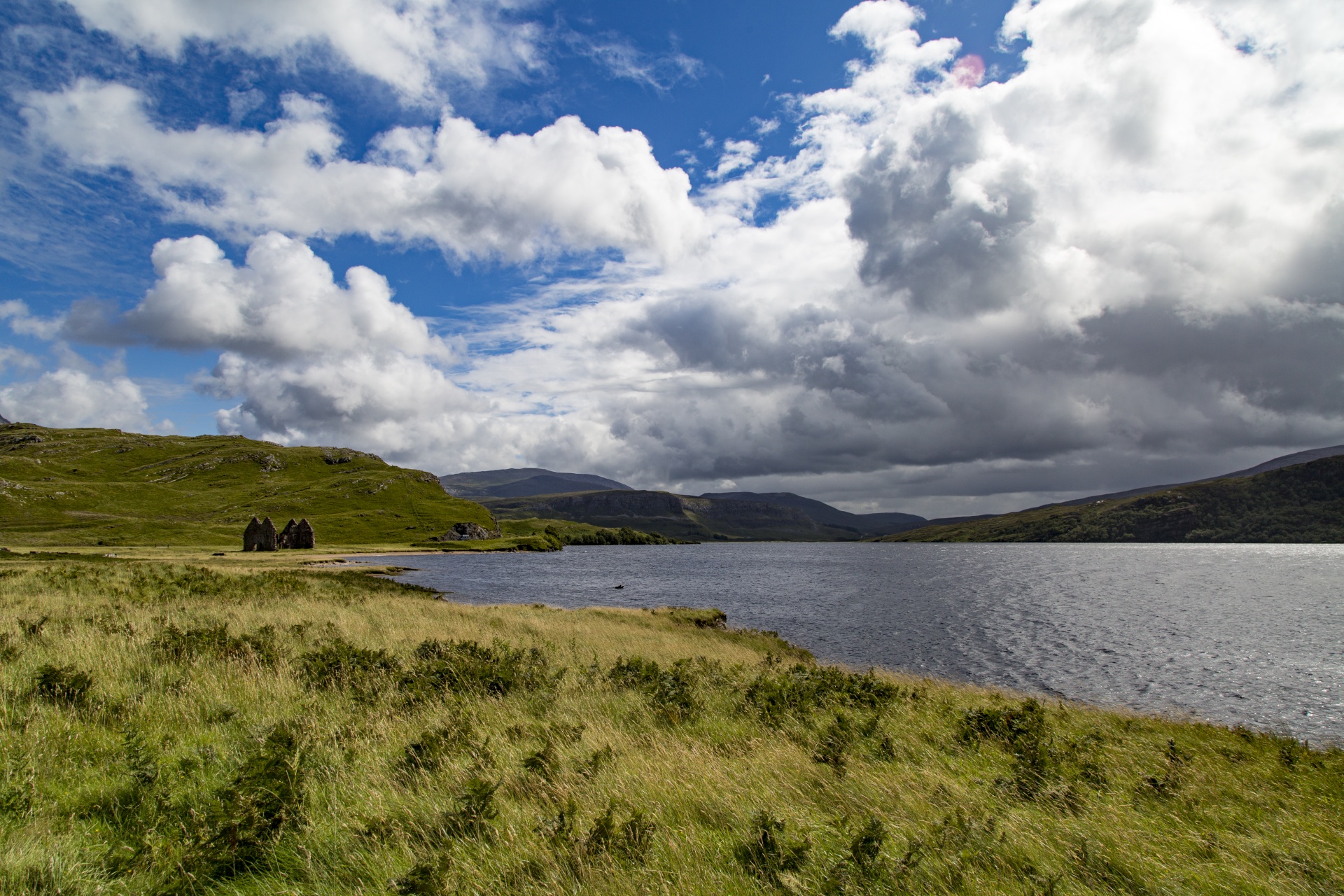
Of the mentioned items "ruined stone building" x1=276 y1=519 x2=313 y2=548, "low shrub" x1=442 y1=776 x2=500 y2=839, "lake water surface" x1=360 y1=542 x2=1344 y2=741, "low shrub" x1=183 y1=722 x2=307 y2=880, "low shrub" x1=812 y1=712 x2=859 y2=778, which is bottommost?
"lake water surface" x1=360 y1=542 x2=1344 y2=741

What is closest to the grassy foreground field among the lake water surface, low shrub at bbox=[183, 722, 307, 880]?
low shrub at bbox=[183, 722, 307, 880]

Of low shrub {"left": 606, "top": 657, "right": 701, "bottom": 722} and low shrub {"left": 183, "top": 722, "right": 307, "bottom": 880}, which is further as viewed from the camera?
low shrub {"left": 606, "top": 657, "right": 701, "bottom": 722}

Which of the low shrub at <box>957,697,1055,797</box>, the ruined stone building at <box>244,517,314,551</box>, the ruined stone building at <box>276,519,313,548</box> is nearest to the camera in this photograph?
the low shrub at <box>957,697,1055,797</box>

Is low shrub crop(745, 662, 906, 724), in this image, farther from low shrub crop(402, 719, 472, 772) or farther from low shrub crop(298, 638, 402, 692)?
low shrub crop(298, 638, 402, 692)

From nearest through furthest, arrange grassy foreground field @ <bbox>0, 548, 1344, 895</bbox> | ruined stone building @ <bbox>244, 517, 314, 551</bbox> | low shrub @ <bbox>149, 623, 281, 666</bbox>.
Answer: grassy foreground field @ <bbox>0, 548, 1344, 895</bbox> < low shrub @ <bbox>149, 623, 281, 666</bbox> < ruined stone building @ <bbox>244, 517, 314, 551</bbox>

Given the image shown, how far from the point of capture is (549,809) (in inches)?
309

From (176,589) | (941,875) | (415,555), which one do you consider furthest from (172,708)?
(415,555)

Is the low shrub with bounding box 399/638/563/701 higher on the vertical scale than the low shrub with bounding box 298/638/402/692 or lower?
lower

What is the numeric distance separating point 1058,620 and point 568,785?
225ft

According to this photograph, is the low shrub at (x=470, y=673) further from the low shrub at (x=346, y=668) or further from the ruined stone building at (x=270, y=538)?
the ruined stone building at (x=270, y=538)

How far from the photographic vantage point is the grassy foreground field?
641 centimetres

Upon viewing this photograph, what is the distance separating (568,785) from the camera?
8.41m

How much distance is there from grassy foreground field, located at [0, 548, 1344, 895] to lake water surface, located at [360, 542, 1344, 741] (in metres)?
20.8

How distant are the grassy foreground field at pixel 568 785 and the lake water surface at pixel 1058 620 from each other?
20.8 m
